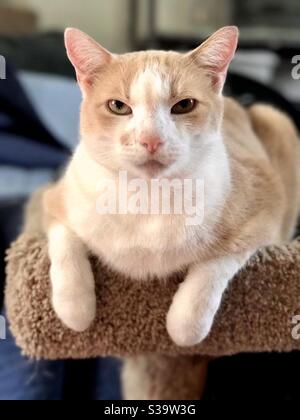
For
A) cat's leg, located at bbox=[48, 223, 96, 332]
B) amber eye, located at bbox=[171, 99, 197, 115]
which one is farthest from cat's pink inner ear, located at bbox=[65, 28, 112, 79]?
cat's leg, located at bbox=[48, 223, 96, 332]

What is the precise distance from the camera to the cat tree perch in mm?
805

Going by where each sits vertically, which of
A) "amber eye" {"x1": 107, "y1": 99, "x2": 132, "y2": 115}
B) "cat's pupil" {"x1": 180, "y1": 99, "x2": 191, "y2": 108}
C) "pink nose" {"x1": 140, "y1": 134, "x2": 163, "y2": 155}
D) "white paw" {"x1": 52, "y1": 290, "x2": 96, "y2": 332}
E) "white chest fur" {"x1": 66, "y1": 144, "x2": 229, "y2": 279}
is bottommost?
"white paw" {"x1": 52, "y1": 290, "x2": 96, "y2": 332}

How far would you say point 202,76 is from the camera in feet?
2.50

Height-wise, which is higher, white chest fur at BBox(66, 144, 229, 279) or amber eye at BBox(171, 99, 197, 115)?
amber eye at BBox(171, 99, 197, 115)

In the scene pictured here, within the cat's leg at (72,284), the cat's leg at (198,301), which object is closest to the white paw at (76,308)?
the cat's leg at (72,284)

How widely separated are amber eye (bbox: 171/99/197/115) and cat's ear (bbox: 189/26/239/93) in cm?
6

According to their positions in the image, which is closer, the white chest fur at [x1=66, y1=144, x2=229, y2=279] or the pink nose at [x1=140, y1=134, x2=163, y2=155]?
the pink nose at [x1=140, y1=134, x2=163, y2=155]

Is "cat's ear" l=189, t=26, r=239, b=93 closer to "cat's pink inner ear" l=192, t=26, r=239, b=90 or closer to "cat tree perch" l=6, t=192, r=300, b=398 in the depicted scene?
"cat's pink inner ear" l=192, t=26, r=239, b=90

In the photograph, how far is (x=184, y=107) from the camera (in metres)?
0.73

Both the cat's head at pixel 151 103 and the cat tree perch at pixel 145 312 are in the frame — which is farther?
the cat tree perch at pixel 145 312

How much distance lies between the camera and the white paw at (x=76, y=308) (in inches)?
29.7

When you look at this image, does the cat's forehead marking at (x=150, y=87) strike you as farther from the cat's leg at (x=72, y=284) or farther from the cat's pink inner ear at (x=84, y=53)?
the cat's leg at (x=72, y=284)

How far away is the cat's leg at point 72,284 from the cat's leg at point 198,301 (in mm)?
115
